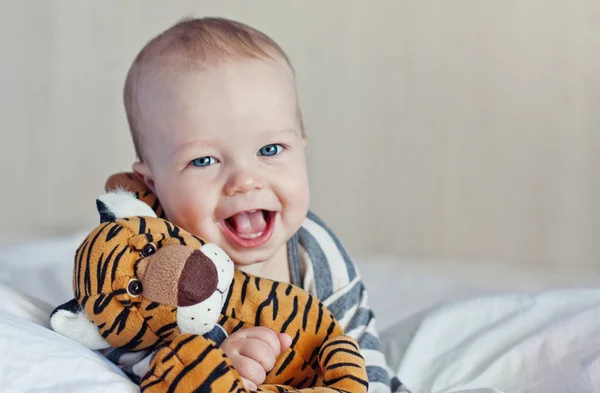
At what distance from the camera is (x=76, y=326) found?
877mm

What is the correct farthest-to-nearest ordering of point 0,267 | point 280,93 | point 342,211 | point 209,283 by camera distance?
point 342,211 → point 0,267 → point 280,93 → point 209,283

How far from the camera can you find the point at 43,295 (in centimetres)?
145

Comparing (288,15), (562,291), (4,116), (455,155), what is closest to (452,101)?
(455,155)

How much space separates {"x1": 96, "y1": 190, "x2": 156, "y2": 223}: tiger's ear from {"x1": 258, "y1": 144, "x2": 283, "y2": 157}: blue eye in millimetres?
176

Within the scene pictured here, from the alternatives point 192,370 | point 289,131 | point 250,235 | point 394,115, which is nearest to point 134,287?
point 192,370

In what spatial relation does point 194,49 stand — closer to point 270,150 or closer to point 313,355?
point 270,150

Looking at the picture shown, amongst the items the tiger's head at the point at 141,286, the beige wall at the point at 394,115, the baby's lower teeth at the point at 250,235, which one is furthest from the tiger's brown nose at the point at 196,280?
the beige wall at the point at 394,115

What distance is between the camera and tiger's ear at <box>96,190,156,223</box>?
944 mm

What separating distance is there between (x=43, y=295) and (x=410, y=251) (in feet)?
5.62

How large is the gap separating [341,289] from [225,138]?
0.33 m

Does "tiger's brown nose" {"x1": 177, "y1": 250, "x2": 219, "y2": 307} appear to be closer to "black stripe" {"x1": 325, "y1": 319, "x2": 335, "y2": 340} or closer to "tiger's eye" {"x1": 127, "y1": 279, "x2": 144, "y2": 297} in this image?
"tiger's eye" {"x1": 127, "y1": 279, "x2": 144, "y2": 297}

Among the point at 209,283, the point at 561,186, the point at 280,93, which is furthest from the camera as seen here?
the point at 561,186

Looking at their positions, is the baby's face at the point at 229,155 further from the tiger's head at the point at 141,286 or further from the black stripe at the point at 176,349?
the black stripe at the point at 176,349

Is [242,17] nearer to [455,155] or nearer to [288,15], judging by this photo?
[288,15]
